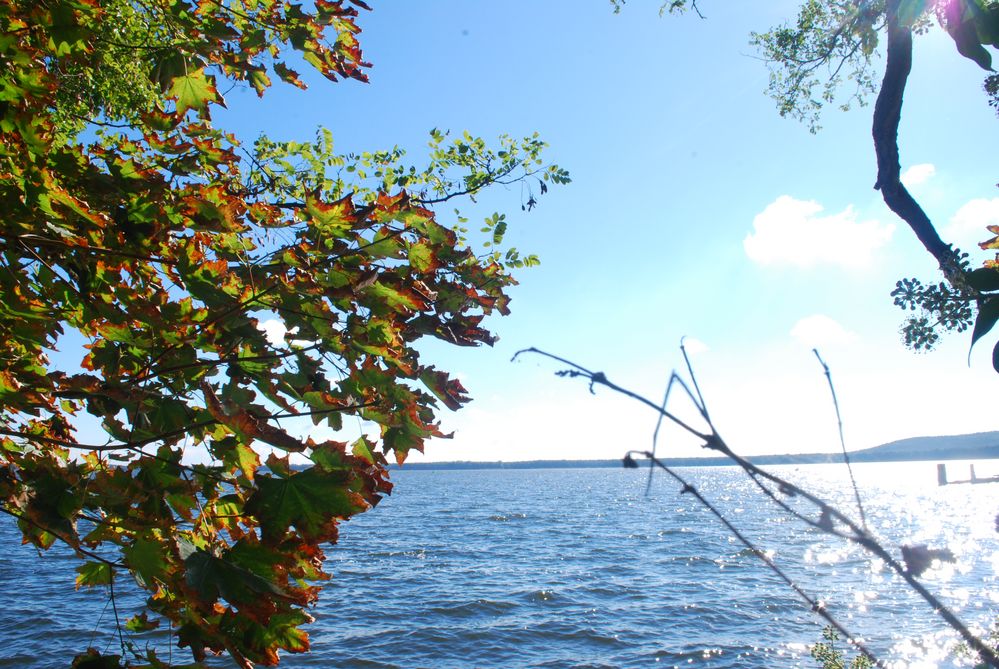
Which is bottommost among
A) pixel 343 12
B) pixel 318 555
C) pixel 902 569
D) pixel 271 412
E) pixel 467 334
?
pixel 318 555

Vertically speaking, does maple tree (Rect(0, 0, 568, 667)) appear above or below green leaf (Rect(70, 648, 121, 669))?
above

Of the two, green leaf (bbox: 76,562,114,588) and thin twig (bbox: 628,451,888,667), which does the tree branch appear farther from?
green leaf (bbox: 76,562,114,588)

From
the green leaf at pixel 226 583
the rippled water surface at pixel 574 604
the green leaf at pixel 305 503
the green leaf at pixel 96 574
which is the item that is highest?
the green leaf at pixel 305 503

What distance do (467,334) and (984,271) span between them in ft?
6.46

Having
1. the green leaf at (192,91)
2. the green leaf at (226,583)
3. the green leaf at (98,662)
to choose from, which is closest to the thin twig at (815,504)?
the green leaf at (226,583)

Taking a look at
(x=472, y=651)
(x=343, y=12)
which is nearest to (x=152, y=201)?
(x=343, y=12)

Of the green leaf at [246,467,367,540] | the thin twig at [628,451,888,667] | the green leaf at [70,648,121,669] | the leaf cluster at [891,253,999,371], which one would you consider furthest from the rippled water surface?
Result: the thin twig at [628,451,888,667]

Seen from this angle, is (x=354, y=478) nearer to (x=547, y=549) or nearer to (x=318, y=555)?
(x=318, y=555)

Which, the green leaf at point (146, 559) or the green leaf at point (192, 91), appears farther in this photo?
the green leaf at point (192, 91)

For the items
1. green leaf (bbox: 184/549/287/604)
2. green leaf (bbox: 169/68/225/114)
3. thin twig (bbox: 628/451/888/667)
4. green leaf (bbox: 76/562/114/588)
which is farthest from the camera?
green leaf (bbox: 169/68/225/114)

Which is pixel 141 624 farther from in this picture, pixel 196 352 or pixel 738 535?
pixel 738 535

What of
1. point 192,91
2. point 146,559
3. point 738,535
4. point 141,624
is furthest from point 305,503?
point 192,91

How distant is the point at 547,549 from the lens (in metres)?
36.8

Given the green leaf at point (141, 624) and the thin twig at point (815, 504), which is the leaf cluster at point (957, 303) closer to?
the thin twig at point (815, 504)
